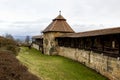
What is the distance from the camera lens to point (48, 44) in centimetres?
3616

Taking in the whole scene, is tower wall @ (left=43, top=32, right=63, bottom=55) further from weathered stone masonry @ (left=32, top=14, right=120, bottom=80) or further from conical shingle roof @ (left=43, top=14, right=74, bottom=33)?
conical shingle roof @ (left=43, top=14, right=74, bottom=33)

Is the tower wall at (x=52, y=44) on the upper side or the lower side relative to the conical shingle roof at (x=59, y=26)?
lower

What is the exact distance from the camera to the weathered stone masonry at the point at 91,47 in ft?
51.0

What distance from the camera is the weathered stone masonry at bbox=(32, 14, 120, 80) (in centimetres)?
1555

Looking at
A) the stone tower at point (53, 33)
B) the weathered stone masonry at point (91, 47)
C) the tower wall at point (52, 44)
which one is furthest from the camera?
the stone tower at point (53, 33)

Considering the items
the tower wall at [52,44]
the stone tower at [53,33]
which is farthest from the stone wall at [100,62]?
the stone tower at [53,33]

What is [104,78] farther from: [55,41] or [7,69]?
[55,41]

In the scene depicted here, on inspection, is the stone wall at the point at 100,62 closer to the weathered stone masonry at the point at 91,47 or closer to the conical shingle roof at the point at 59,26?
the weathered stone masonry at the point at 91,47

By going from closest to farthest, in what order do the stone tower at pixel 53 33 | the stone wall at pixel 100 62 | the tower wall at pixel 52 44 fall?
the stone wall at pixel 100 62, the tower wall at pixel 52 44, the stone tower at pixel 53 33

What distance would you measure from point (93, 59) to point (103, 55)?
2393 mm

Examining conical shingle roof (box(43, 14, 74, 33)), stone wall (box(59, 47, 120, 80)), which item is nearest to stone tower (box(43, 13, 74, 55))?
conical shingle roof (box(43, 14, 74, 33))

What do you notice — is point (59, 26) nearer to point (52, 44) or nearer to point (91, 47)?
point (52, 44)

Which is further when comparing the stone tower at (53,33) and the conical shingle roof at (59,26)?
the conical shingle roof at (59,26)

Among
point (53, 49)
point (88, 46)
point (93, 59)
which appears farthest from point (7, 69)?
point (53, 49)
